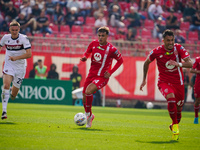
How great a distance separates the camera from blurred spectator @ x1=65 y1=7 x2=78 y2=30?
987 inches

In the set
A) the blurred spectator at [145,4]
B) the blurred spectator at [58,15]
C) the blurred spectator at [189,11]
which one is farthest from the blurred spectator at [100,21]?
the blurred spectator at [189,11]

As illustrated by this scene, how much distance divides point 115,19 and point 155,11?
11.4 ft

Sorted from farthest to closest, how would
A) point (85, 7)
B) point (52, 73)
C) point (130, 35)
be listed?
point (85, 7)
point (130, 35)
point (52, 73)

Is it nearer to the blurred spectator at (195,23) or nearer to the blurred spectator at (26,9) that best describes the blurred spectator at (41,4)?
the blurred spectator at (26,9)

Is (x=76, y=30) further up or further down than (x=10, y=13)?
further down

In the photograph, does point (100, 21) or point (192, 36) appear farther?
point (192, 36)

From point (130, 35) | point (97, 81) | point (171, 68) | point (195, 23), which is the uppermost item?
point (195, 23)

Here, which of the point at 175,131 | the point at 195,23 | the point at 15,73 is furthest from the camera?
the point at 195,23

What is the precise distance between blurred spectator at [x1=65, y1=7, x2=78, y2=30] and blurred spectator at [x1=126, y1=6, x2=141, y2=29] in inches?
134

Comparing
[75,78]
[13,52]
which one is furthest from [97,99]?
[13,52]

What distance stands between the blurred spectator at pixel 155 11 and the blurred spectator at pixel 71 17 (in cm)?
520

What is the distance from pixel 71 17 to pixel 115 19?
282 cm

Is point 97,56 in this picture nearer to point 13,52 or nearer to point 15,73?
point 13,52

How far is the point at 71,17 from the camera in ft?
83.2
